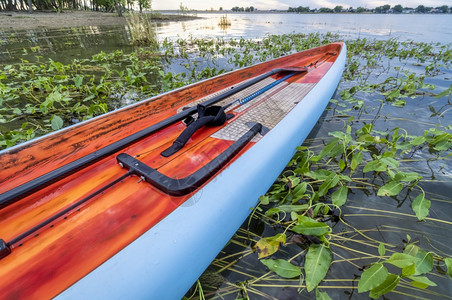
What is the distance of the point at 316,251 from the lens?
4.85 ft

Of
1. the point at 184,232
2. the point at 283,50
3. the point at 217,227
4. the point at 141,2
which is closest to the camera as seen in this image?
the point at 184,232

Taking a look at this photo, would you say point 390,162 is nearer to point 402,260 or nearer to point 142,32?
point 402,260

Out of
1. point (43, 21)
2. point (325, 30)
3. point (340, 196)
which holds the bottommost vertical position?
point (340, 196)

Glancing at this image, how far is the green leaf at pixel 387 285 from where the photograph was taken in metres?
1.12

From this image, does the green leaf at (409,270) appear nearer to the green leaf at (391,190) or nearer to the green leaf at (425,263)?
the green leaf at (425,263)

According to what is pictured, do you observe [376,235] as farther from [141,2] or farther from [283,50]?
[141,2]

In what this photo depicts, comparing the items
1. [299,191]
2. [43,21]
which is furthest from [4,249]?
[43,21]

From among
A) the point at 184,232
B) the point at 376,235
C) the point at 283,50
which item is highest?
the point at 283,50

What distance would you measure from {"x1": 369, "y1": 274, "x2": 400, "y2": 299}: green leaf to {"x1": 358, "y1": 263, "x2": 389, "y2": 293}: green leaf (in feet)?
0.09

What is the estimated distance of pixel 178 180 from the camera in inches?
59.8

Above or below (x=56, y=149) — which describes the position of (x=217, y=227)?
below

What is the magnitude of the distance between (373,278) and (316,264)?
32cm

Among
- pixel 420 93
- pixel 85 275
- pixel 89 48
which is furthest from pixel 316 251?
pixel 89 48

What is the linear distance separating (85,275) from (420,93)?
706 centimetres
